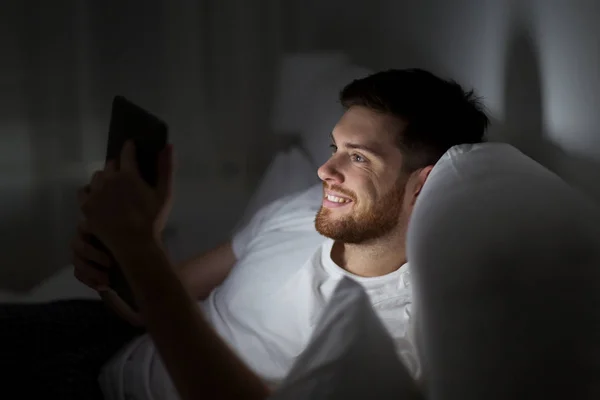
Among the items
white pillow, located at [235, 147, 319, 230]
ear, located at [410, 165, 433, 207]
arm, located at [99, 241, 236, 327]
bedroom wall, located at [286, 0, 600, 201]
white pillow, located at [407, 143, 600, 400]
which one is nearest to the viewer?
white pillow, located at [407, 143, 600, 400]

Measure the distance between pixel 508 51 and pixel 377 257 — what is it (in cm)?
33

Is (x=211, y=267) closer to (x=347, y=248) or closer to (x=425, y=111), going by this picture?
(x=347, y=248)

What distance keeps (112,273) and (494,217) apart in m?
0.37

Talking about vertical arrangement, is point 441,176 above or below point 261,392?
above

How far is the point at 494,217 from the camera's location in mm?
440

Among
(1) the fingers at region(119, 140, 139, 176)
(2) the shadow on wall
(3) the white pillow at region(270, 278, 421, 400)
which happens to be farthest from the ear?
(1) the fingers at region(119, 140, 139, 176)

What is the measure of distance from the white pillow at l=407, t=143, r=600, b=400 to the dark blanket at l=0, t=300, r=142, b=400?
388mm

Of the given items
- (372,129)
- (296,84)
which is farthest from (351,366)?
(296,84)

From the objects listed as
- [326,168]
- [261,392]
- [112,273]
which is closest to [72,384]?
[112,273]

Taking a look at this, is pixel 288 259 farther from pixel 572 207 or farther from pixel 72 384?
pixel 572 207

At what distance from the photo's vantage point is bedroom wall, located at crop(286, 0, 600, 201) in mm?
617

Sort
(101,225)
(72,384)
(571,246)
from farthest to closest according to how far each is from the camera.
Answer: (72,384) < (101,225) < (571,246)

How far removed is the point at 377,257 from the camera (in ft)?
2.48

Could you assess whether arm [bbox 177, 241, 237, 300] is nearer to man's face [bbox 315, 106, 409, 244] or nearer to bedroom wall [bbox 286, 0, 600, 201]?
man's face [bbox 315, 106, 409, 244]
